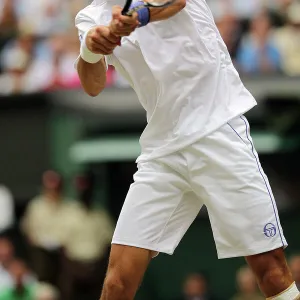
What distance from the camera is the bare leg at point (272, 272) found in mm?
5328

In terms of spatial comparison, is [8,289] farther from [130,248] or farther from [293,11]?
[130,248]

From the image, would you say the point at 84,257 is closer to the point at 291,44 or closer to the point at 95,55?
the point at 291,44

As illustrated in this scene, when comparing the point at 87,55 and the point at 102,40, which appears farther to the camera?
the point at 87,55

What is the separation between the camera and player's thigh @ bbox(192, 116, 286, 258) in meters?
5.35

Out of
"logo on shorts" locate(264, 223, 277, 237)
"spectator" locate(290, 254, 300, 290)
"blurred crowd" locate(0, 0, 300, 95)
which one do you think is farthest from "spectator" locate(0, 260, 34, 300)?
"logo on shorts" locate(264, 223, 277, 237)

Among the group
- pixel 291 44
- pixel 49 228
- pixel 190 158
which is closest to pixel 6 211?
pixel 49 228

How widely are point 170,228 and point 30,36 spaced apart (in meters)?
7.69

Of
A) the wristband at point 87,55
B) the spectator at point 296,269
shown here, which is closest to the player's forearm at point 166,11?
the wristband at point 87,55

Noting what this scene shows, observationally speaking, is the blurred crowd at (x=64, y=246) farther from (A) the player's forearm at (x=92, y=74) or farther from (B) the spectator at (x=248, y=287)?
(A) the player's forearm at (x=92, y=74)

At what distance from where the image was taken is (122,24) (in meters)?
4.96

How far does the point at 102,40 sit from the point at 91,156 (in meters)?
7.29

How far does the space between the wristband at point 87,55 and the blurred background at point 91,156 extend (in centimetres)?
558

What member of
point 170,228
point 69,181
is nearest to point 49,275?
point 69,181

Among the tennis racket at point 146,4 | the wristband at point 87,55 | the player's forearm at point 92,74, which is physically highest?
the tennis racket at point 146,4
